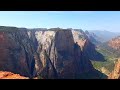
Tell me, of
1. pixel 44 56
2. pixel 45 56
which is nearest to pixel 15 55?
pixel 44 56

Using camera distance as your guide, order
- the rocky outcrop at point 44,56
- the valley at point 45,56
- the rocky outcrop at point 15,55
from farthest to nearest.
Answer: the valley at point 45,56 → the rocky outcrop at point 44,56 → the rocky outcrop at point 15,55

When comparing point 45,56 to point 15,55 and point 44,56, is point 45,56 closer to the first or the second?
point 44,56

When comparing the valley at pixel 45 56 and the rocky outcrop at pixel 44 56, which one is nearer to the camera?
the rocky outcrop at pixel 44 56

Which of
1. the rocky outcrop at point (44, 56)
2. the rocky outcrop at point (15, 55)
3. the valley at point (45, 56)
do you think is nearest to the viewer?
the rocky outcrop at point (15, 55)

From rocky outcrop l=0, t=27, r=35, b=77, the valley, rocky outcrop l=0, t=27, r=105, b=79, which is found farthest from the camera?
the valley

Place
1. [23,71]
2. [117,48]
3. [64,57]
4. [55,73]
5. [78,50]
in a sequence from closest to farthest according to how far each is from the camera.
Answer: [23,71], [55,73], [64,57], [78,50], [117,48]

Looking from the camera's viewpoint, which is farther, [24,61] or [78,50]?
[78,50]
